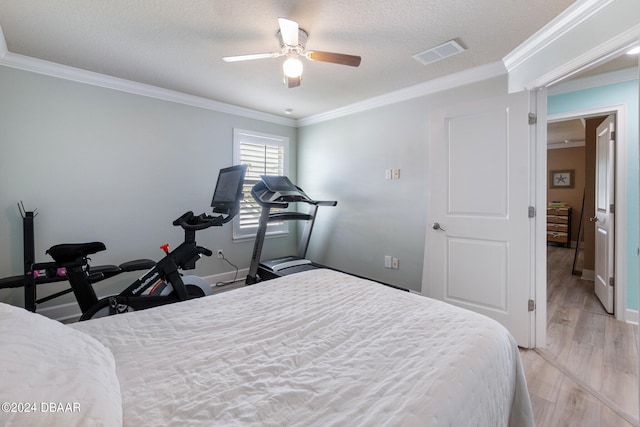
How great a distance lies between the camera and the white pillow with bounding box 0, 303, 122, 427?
23.6 inches

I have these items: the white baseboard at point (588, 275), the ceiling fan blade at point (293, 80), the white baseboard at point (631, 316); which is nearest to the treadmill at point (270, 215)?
the ceiling fan blade at point (293, 80)

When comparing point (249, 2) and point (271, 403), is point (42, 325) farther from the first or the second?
point (249, 2)

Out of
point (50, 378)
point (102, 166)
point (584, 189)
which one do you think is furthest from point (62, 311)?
point (584, 189)

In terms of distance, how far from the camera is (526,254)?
7.86 feet

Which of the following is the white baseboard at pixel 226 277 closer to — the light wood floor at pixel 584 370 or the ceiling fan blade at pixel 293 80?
the ceiling fan blade at pixel 293 80

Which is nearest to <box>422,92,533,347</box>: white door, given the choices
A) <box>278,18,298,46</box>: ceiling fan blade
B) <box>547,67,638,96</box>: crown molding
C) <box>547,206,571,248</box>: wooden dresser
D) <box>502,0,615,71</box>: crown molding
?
<box>502,0,615,71</box>: crown molding

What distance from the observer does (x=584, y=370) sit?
6.92ft

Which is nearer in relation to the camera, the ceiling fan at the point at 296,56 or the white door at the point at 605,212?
the ceiling fan at the point at 296,56

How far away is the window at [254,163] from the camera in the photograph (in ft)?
13.1

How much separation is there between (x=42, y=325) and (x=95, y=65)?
2735 mm

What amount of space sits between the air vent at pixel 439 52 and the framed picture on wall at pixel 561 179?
6573mm

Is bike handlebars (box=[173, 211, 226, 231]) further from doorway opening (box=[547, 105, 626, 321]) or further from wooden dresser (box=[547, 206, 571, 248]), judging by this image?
wooden dresser (box=[547, 206, 571, 248])

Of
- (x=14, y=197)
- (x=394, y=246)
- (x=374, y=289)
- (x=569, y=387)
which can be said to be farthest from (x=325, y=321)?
(x=14, y=197)

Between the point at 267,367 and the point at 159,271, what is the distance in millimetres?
1931
